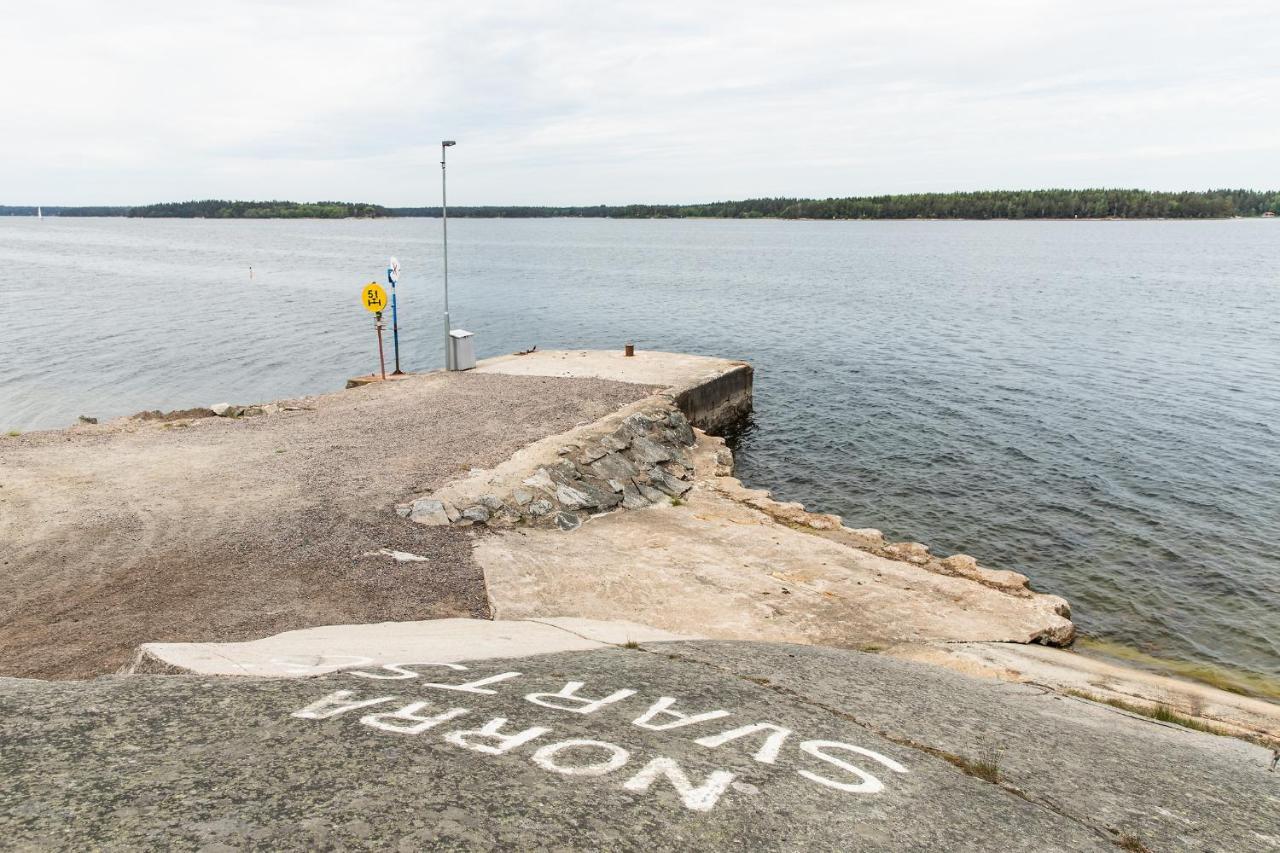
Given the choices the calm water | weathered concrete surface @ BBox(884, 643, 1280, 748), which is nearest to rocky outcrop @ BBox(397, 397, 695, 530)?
the calm water

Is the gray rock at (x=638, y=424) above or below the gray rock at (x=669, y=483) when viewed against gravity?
above

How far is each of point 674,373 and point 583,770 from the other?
77.4ft

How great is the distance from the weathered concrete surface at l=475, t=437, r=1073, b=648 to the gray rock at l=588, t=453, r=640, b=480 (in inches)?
54.7

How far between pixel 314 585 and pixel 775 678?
727cm

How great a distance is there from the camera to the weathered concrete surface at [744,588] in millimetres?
12398

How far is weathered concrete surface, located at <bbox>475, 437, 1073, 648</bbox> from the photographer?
12398 mm

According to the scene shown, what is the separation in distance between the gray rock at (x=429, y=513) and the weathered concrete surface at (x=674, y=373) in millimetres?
11789

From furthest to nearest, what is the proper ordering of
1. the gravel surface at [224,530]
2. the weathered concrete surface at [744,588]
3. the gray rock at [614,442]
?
the gray rock at [614,442] → the weathered concrete surface at [744,588] → the gravel surface at [224,530]

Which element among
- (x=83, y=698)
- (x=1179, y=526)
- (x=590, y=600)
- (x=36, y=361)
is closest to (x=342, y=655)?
(x=83, y=698)

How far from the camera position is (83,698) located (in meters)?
6.46

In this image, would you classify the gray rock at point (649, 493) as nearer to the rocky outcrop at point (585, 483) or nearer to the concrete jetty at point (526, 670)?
the rocky outcrop at point (585, 483)

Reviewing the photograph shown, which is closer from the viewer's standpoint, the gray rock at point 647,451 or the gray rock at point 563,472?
the gray rock at point 563,472

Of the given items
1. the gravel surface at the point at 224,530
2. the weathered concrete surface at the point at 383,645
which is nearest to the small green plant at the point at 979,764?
the weathered concrete surface at the point at 383,645

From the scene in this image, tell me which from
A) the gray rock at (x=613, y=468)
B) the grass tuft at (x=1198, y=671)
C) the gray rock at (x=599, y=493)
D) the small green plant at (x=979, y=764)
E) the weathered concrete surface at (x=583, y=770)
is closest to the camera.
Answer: the weathered concrete surface at (x=583, y=770)
